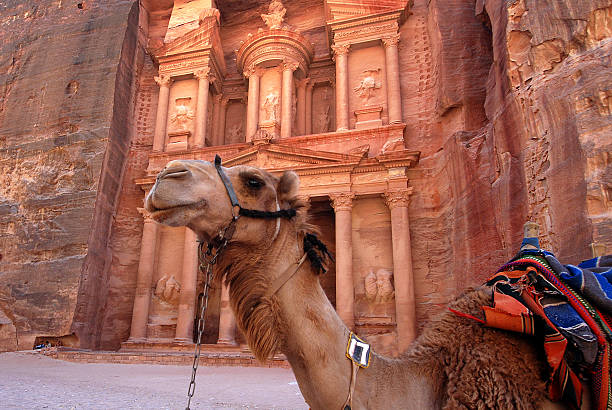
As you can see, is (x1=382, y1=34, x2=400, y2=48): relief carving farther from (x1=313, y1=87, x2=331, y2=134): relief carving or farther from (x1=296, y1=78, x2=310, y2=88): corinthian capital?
(x1=296, y1=78, x2=310, y2=88): corinthian capital

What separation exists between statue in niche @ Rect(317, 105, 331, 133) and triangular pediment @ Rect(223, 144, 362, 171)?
4.21m

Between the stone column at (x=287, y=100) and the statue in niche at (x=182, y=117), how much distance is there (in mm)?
4445

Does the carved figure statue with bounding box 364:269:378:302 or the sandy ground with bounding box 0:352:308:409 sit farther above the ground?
the carved figure statue with bounding box 364:269:378:302

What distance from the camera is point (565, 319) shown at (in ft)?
6.37

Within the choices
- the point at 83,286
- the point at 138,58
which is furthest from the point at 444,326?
the point at 138,58

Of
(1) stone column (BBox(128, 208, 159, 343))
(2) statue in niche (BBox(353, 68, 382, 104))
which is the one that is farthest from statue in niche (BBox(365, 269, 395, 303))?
(1) stone column (BBox(128, 208, 159, 343))

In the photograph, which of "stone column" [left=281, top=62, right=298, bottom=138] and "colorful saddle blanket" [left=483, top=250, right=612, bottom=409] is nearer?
"colorful saddle blanket" [left=483, top=250, right=612, bottom=409]

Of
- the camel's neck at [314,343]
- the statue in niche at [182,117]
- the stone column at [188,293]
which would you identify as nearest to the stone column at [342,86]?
the statue in niche at [182,117]

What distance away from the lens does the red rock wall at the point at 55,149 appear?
A: 1573cm

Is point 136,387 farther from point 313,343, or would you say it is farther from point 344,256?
point 344,256

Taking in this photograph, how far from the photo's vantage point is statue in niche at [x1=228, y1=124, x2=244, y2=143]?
2128cm

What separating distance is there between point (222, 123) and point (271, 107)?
3.99 metres

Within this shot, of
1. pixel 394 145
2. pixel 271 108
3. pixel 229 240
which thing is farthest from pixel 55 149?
pixel 229 240

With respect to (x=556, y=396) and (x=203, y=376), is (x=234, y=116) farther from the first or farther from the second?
(x=556, y=396)
